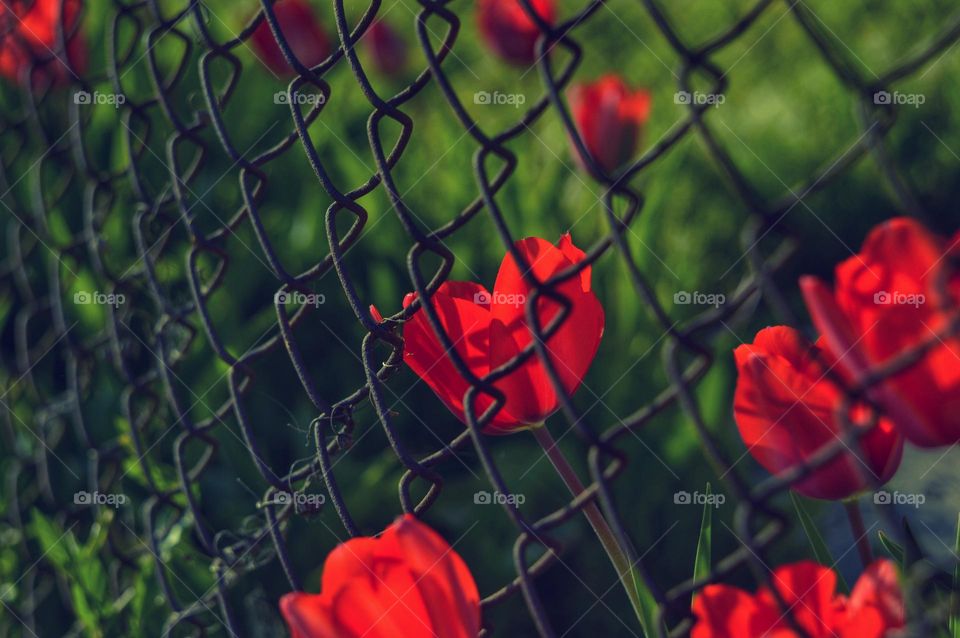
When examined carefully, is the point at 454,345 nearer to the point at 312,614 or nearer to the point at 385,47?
the point at 312,614

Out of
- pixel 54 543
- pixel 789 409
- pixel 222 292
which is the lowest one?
pixel 54 543

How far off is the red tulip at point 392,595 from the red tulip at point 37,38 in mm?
1302

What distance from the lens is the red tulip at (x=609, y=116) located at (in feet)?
6.26

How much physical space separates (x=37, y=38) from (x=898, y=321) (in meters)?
1.72

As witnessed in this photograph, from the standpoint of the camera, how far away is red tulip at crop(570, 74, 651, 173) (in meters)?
1.91

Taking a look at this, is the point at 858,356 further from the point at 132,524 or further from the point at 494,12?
the point at 494,12

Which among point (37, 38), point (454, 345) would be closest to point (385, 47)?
point (37, 38)

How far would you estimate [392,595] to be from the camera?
517 millimetres

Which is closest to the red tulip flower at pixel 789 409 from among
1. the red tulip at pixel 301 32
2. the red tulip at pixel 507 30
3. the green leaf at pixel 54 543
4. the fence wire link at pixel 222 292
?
the fence wire link at pixel 222 292

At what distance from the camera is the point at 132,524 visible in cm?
140

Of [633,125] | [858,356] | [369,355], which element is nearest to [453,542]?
[369,355]

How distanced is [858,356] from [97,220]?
122 centimetres

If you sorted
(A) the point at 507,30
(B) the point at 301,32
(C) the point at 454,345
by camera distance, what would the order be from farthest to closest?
1. (A) the point at 507,30
2. (B) the point at 301,32
3. (C) the point at 454,345

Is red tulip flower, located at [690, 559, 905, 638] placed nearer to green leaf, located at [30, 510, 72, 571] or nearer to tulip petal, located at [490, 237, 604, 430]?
tulip petal, located at [490, 237, 604, 430]
